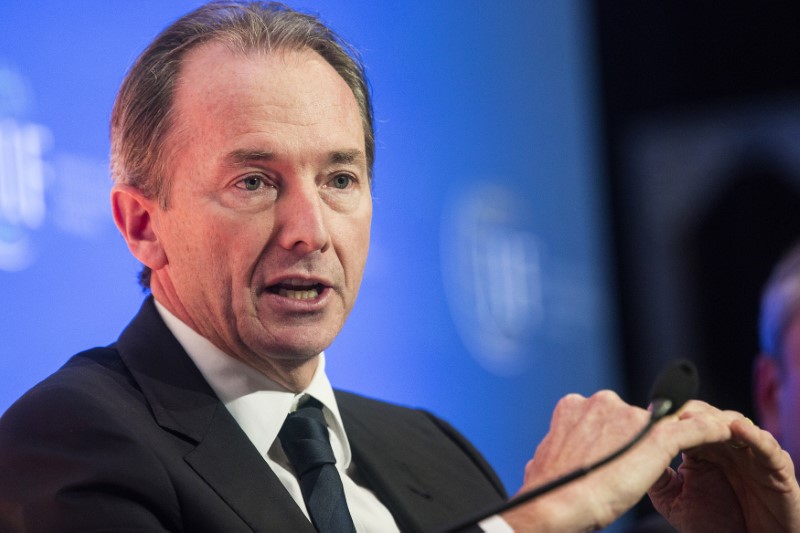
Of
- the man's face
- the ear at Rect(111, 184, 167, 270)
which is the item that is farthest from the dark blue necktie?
the ear at Rect(111, 184, 167, 270)

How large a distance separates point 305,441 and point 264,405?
10cm

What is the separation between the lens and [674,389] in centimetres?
155

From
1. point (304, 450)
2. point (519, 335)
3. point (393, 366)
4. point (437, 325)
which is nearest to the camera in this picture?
point (304, 450)

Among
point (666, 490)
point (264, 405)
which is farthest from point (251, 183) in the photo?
point (666, 490)

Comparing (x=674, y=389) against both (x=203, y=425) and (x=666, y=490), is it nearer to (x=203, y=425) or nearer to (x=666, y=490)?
(x=666, y=490)

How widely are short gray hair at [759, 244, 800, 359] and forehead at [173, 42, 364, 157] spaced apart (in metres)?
1.54

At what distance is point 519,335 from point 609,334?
1049 mm

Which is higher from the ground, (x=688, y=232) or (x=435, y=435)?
(x=688, y=232)

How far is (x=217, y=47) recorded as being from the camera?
6.33 feet

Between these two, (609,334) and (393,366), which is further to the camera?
(609,334)

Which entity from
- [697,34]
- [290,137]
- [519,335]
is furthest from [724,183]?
[290,137]

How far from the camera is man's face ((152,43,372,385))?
5.99ft

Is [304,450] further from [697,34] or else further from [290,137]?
[697,34]

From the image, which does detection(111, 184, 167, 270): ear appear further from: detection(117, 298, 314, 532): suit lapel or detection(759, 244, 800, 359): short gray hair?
detection(759, 244, 800, 359): short gray hair
